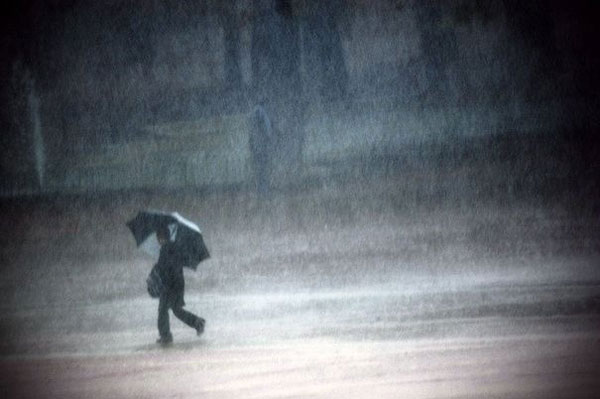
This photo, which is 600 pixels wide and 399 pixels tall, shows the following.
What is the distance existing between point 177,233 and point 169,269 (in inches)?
14.6

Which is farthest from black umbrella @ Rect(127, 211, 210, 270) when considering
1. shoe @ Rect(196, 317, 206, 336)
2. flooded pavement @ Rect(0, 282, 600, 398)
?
flooded pavement @ Rect(0, 282, 600, 398)

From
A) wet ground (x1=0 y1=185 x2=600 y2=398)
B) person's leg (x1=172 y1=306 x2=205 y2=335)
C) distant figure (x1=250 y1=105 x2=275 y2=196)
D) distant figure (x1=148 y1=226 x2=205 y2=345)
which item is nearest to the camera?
wet ground (x1=0 y1=185 x2=600 y2=398)

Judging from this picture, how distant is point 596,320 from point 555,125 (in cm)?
1285

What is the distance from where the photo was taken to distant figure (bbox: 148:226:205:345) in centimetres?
838

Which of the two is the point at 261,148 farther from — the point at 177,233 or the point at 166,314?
the point at 166,314

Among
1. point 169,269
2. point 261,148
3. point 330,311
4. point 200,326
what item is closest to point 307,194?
point 261,148

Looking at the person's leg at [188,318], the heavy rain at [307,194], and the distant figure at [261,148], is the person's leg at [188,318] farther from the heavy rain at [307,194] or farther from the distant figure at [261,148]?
the distant figure at [261,148]

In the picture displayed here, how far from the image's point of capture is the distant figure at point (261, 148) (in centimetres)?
1897

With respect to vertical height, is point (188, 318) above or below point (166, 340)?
above

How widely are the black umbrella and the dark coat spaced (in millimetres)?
64

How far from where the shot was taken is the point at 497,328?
329 inches

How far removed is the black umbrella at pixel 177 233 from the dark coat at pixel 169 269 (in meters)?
0.06

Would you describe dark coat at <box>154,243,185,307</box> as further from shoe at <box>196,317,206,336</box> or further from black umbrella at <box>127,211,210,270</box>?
shoe at <box>196,317,206,336</box>

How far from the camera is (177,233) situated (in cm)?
844
